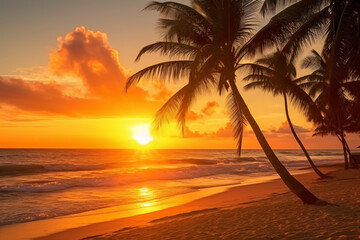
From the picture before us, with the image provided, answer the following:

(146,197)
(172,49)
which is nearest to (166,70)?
(172,49)

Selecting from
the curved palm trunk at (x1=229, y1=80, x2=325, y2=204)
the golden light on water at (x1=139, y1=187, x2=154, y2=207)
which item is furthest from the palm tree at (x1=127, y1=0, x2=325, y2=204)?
the golden light on water at (x1=139, y1=187, x2=154, y2=207)

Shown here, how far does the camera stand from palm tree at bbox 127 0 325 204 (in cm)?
879

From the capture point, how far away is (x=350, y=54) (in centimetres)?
1028

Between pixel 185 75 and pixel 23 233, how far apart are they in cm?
669

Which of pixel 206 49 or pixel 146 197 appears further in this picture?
pixel 146 197

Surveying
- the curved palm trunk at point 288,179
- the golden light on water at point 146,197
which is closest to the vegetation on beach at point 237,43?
the curved palm trunk at point 288,179

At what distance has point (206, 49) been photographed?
849 centimetres

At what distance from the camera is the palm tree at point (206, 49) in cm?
879

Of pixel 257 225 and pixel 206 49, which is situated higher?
pixel 206 49

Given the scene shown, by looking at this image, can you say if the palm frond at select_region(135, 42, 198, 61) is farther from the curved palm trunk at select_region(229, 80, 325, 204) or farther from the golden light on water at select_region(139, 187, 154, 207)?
the golden light on water at select_region(139, 187, 154, 207)

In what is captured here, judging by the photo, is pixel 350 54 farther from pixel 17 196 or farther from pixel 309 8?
pixel 17 196

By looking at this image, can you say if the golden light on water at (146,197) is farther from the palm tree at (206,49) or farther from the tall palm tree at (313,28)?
the tall palm tree at (313,28)

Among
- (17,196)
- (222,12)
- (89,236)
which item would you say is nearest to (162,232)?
(89,236)

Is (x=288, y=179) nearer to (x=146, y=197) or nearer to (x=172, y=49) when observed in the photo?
(x=172, y=49)
